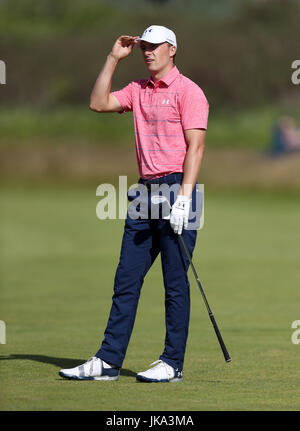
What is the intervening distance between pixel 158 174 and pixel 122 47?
2.91 ft

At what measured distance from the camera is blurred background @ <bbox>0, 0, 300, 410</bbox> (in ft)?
23.2

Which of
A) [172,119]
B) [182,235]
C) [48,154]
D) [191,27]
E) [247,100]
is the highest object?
[191,27]

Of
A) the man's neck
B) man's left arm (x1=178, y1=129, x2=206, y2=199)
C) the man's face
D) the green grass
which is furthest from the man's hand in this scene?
the green grass

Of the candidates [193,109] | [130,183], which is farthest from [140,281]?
[130,183]

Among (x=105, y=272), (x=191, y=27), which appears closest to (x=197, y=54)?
(x=191, y=27)

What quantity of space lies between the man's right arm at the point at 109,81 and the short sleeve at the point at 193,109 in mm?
513

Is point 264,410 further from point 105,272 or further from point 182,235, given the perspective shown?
point 105,272

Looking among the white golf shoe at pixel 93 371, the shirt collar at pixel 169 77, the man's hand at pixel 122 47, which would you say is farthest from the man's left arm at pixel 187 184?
the white golf shoe at pixel 93 371

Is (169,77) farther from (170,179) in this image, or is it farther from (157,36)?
(170,179)

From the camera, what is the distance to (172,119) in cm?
653

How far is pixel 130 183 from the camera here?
134ft

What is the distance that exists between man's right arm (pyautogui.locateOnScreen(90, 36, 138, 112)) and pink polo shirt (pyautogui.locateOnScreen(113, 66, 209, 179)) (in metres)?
0.23

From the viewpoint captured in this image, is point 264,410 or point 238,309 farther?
point 238,309
